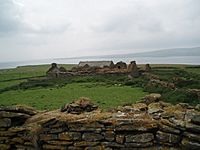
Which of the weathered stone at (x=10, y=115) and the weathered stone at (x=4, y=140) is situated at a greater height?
the weathered stone at (x=10, y=115)

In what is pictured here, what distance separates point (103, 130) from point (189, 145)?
3146 mm

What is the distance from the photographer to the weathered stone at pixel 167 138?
10.3m

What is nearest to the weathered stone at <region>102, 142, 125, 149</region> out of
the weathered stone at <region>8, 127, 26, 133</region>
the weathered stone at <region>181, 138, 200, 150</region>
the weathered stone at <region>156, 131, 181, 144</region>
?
the weathered stone at <region>156, 131, 181, 144</region>

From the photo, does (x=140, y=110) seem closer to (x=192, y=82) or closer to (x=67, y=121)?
(x=67, y=121)

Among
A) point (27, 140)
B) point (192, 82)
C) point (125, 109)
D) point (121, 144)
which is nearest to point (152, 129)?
point (121, 144)

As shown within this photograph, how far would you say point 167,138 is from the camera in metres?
10.4

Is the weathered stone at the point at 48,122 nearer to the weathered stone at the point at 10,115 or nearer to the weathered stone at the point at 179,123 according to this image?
the weathered stone at the point at 10,115

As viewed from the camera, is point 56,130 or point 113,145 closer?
point 113,145

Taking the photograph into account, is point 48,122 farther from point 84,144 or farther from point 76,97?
point 76,97

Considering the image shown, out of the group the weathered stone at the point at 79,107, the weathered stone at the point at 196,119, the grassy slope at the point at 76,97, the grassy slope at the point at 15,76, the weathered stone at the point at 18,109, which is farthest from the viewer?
the grassy slope at the point at 15,76

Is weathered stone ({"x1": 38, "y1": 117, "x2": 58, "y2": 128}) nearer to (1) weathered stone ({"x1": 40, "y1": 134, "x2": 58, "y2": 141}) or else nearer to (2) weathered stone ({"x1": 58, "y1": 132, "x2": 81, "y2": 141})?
(1) weathered stone ({"x1": 40, "y1": 134, "x2": 58, "y2": 141})

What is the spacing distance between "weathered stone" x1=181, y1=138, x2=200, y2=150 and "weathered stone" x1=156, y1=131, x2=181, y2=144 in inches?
10.7

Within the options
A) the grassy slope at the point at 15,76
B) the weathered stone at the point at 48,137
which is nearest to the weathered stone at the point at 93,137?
the weathered stone at the point at 48,137

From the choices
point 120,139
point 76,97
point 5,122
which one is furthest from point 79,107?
point 76,97
